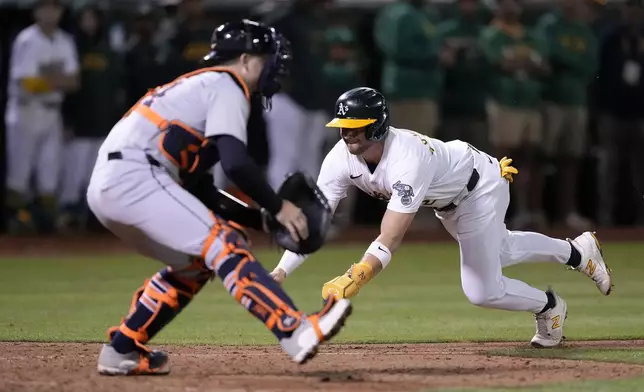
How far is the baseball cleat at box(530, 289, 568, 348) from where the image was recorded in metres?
8.09

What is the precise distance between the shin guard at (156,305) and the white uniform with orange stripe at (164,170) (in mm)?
202

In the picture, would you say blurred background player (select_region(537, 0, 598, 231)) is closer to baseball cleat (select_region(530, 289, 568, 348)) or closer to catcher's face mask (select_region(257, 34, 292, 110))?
baseball cleat (select_region(530, 289, 568, 348))

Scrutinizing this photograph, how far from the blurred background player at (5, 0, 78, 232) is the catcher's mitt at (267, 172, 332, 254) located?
9.11 m

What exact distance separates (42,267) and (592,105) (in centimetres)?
828

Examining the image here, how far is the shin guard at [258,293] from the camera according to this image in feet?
20.2

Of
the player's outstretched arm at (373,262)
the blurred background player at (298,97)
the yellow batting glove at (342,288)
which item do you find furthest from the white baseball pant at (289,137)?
the yellow batting glove at (342,288)

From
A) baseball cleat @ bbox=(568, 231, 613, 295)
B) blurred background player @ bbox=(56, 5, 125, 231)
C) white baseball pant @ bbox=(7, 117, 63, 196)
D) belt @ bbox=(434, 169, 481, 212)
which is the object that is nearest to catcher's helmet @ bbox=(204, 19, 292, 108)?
belt @ bbox=(434, 169, 481, 212)

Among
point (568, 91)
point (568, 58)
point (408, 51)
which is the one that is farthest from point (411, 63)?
point (568, 91)

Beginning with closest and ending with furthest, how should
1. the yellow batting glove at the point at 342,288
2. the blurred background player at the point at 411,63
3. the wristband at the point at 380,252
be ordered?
the yellow batting glove at the point at 342,288
the wristband at the point at 380,252
the blurred background player at the point at 411,63

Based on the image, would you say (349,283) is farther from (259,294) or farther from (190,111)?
(190,111)

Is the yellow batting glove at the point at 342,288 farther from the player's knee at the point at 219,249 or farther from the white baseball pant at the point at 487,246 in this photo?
the white baseball pant at the point at 487,246

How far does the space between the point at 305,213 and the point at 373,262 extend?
912mm

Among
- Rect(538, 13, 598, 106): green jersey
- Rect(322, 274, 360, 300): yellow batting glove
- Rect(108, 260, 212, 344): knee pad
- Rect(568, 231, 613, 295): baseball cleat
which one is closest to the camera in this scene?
Rect(108, 260, 212, 344): knee pad

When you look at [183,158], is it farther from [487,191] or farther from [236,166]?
[487,191]
